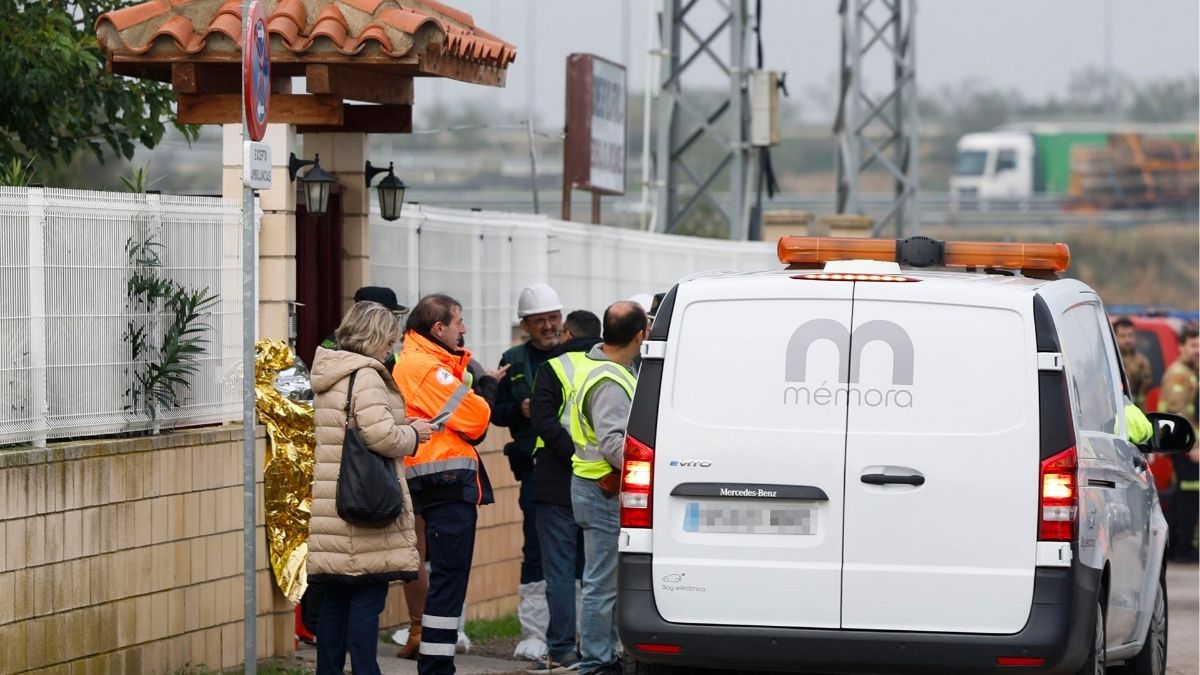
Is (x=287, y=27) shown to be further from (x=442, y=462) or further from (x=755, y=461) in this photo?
(x=755, y=461)

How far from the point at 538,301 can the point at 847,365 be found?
13.1 feet

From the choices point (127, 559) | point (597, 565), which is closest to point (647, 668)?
point (597, 565)

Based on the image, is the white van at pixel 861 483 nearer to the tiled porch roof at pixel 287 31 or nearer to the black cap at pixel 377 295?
the black cap at pixel 377 295

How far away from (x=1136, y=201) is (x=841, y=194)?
5980cm

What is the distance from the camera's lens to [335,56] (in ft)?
34.6

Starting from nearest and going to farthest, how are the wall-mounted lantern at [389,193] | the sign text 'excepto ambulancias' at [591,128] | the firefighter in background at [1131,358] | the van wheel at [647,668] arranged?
the van wheel at [647,668] < the wall-mounted lantern at [389,193] < the sign text 'excepto ambulancias' at [591,128] < the firefighter in background at [1131,358]

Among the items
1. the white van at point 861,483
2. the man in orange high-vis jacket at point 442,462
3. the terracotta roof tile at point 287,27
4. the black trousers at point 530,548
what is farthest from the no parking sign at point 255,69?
the black trousers at point 530,548

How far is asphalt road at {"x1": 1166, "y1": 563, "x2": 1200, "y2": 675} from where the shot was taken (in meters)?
12.0

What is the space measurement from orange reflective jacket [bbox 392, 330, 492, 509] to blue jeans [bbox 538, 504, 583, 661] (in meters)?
1.21

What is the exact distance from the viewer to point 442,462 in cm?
950

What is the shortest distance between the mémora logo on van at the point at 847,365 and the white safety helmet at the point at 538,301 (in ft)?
12.5

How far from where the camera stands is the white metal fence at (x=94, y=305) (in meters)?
8.52

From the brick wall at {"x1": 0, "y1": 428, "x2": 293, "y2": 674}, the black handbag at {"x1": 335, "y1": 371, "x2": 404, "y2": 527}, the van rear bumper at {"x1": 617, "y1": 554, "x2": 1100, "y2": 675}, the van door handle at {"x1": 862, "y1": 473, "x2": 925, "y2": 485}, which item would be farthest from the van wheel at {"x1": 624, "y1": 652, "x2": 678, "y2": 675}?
the brick wall at {"x1": 0, "y1": 428, "x2": 293, "y2": 674}

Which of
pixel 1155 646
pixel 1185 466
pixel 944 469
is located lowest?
pixel 1185 466
